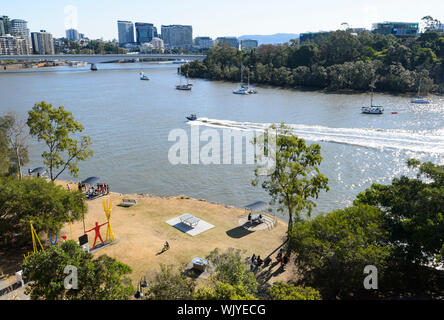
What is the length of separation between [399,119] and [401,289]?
43825 millimetres

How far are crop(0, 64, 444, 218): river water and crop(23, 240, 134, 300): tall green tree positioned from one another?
57.9 ft

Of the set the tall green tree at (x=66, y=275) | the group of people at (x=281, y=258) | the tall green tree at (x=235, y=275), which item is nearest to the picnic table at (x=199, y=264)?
the tall green tree at (x=235, y=275)

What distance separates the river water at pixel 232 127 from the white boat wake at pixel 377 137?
0.11 metres

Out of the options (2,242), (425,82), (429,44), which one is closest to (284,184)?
(2,242)

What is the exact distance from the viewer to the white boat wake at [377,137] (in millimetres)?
39938

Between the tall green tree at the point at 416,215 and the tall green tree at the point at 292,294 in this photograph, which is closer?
the tall green tree at the point at 292,294

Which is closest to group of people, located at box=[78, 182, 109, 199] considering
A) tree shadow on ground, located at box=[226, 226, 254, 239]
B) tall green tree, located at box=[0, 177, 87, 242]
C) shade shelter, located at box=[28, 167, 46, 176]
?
shade shelter, located at box=[28, 167, 46, 176]

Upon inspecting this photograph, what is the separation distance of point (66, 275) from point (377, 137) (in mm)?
40451

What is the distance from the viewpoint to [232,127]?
5066 cm

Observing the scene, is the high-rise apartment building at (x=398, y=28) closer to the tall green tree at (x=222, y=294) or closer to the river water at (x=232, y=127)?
the river water at (x=232, y=127)

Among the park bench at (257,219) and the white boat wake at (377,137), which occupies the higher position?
the white boat wake at (377,137)

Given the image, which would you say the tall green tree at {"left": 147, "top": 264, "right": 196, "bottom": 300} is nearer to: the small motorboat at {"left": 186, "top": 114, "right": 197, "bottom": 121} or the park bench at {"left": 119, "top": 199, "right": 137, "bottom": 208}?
the park bench at {"left": 119, "top": 199, "right": 137, "bottom": 208}

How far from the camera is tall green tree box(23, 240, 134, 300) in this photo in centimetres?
1146

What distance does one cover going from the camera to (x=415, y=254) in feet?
50.9
